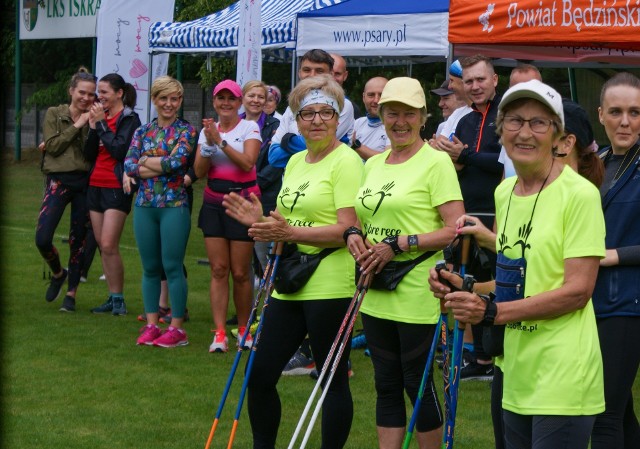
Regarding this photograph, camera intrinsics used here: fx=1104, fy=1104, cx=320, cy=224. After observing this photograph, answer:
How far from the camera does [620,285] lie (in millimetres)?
4512

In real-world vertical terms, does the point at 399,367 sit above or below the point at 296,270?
below

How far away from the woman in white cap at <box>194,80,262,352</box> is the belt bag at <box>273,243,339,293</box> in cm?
285

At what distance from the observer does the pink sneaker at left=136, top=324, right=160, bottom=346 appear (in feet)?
29.3

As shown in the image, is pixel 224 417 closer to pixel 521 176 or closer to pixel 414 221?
pixel 414 221

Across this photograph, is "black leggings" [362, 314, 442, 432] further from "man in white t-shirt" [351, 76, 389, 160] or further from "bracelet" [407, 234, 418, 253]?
"man in white t-shirt" [351, 76, 389, 160]

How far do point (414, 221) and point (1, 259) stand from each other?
9.14 metres

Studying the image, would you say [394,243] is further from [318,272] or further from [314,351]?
[314,351]

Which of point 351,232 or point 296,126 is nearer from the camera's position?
point 351,232

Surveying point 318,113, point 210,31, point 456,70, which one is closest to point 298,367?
point 456,70

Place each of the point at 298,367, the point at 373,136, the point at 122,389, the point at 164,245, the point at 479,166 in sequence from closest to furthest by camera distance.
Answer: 1. the point at 479,166
2. the point at 122,389
3. the point at 298,367
4. the point at 373,136
5. the point at 164,245

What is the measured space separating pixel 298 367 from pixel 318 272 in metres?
2.68

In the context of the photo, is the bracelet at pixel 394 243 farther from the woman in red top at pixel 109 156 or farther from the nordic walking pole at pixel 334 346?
the woman in red top at pixel 109 156

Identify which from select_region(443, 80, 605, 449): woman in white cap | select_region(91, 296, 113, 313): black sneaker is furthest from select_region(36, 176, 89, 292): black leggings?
select_region(443, 80, 605, 449): woman in white cap

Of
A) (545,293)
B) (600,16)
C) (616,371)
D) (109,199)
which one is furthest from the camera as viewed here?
(109,199)
